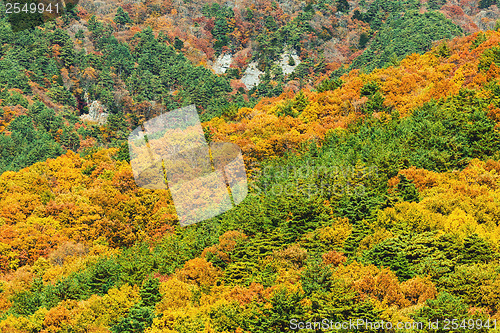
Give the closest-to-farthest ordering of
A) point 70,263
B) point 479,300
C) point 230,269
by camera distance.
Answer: point 479,300 < point 230,269 < point 70,263

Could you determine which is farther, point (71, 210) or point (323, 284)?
point (71, 210)

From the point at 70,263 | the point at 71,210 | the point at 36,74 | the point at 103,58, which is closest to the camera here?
the point at 70,263

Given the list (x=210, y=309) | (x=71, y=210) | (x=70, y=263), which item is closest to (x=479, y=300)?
(x=210, y=309)

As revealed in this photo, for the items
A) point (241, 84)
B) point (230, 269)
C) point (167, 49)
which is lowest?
point (241, 84)

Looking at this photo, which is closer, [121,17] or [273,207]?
[273,207]

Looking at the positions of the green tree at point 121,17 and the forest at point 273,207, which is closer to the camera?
the forest at point 273,207

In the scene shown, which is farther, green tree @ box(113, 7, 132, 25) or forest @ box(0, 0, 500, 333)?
green tree @ box(113, 7, 132, 25)

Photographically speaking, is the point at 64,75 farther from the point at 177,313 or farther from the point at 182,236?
the point at 177,313

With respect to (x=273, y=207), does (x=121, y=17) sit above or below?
below
